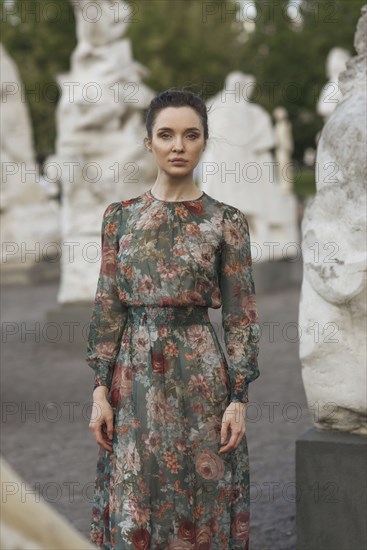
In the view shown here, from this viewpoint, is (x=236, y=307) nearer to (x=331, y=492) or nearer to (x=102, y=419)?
(x=102, y=419)

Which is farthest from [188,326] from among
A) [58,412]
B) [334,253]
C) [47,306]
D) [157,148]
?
[47,306]

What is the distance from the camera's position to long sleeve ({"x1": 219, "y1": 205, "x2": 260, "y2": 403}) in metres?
3.16

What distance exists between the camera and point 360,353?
160 inches

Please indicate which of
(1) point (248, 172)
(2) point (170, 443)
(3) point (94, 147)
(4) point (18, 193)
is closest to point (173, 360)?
(2) point (170, 443)

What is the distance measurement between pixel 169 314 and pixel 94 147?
27.6 ft

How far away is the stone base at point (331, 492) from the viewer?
158 inches

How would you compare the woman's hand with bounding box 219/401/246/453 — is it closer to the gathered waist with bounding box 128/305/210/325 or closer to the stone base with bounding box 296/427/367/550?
the gathered waist with bounding box 128/305/210/325

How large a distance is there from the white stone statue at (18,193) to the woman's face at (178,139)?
14898 mm

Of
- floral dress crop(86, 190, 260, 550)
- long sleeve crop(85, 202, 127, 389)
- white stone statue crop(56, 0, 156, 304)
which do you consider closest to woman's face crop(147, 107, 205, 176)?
floral dress crop(86, 190, 260, 550)

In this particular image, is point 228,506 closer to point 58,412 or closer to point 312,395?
point 312,395

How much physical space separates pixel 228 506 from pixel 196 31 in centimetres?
3810

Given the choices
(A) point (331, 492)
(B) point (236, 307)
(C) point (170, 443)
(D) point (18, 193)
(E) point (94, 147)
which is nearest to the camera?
(C) point (170, 443)

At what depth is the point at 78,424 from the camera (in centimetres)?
753

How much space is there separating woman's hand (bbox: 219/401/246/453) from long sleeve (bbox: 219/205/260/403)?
0.24ft
